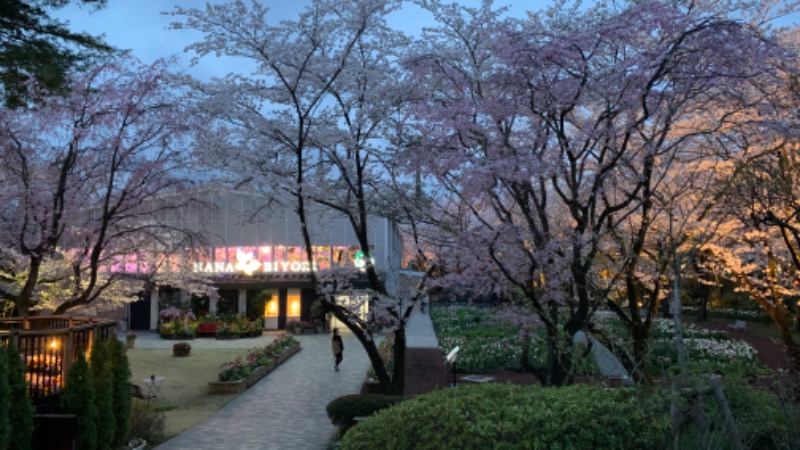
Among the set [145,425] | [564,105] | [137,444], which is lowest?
[137,444]

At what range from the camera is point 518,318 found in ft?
45.6

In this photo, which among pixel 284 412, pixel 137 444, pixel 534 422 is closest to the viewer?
pixel 534 422

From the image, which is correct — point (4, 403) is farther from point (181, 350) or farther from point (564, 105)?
point (181, 350)

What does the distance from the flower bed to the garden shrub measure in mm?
5401

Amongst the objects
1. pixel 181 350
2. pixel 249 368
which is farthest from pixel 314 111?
pixel 181 350

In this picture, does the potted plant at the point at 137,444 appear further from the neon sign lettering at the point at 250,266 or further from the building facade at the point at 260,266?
the neon sign lettering at the point at 250,266

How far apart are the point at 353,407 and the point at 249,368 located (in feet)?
32.7

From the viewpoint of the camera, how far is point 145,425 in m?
12.5

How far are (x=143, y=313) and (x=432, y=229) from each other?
31838 mm

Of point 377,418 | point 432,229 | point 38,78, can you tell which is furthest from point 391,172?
point 377,418

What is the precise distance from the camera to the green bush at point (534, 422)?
5.32m

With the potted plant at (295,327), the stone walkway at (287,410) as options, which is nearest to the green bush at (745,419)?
the stone walkway at (287,410)

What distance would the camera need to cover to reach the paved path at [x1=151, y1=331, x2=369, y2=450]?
40.7 feet

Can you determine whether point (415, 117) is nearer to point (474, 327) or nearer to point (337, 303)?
point (337, 303)
